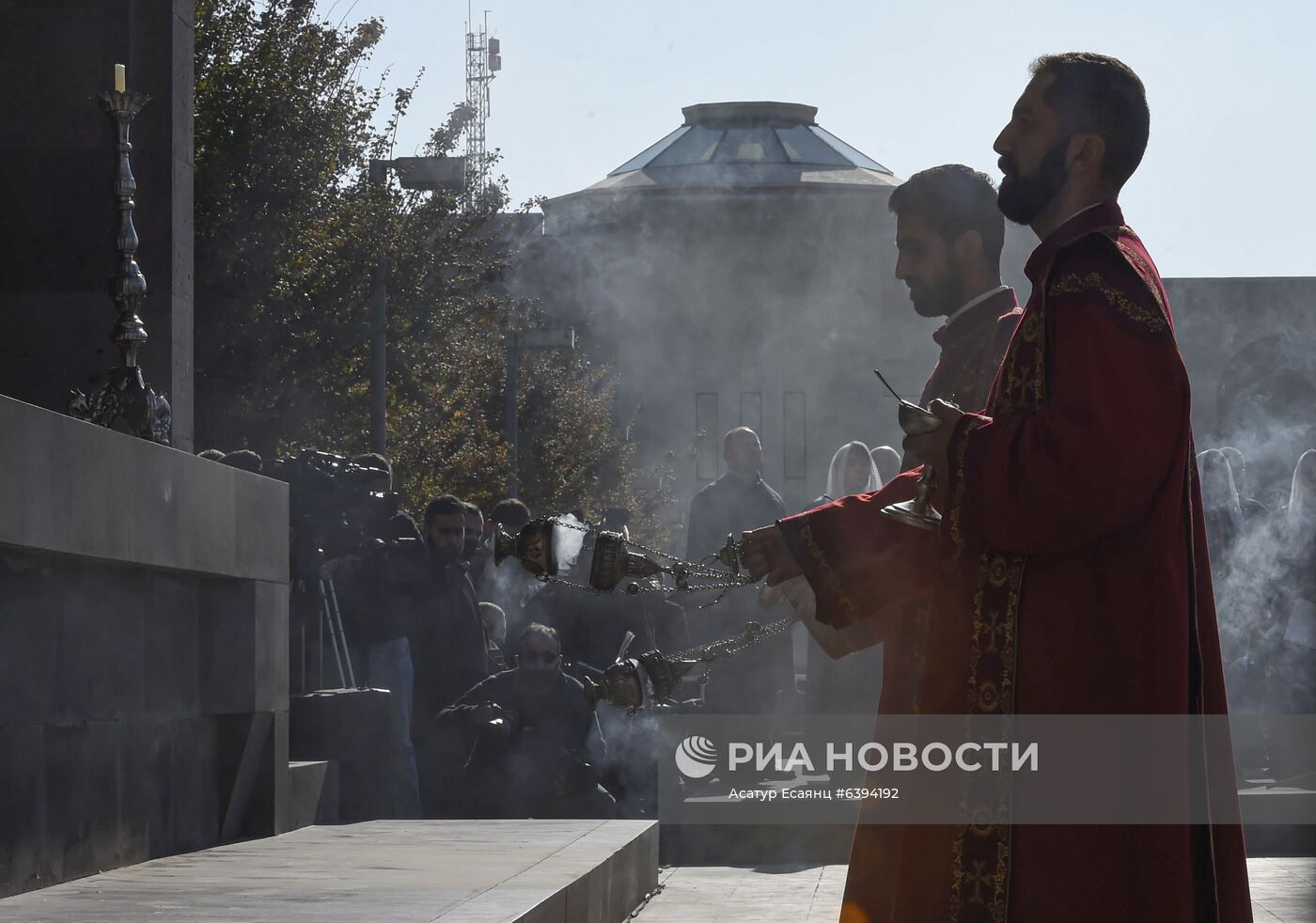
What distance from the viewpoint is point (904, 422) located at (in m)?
3.52

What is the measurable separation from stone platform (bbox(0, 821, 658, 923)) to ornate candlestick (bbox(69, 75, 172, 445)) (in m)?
1.70

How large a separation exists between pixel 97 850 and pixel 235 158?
1247 cm

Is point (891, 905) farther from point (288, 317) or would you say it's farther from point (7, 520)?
point (288, 317)

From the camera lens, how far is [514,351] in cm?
2802

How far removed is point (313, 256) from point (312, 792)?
1084 centimetres

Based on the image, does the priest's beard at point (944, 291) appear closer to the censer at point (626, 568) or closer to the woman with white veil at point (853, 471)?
the censer at point (626, 568)

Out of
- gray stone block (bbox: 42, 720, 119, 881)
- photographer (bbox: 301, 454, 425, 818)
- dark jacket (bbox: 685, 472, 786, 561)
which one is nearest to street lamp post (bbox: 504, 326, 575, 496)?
dark jacket (bbox: 685, 472, 786, 561)

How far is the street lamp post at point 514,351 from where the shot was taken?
90.9 feet

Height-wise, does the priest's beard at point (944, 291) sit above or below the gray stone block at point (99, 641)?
above

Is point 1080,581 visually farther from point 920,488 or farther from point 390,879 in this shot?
point 390,879

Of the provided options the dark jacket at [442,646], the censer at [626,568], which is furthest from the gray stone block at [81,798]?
the dark jacket at [442,646]

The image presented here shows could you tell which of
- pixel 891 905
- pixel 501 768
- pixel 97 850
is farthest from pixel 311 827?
pixel 891 905

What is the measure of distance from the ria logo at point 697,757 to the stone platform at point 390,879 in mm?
1940

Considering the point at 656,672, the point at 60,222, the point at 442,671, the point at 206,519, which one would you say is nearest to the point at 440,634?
the point at 442,671
